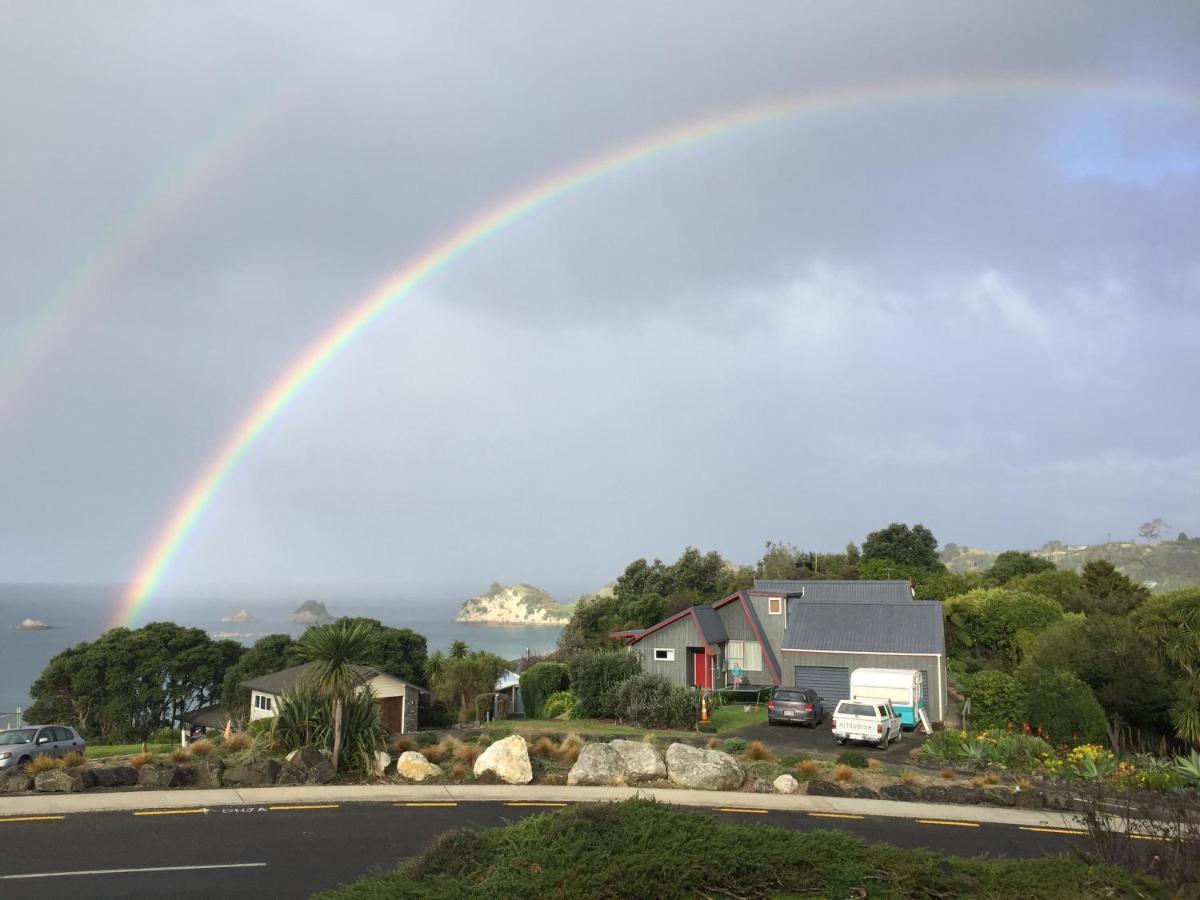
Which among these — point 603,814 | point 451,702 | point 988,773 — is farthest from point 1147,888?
point 451,702

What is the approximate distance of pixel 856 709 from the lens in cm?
3108

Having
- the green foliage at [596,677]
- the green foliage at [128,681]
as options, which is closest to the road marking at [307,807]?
the green foliage at [596,677]

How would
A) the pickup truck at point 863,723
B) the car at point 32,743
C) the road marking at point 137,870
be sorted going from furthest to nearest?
the pickup truck at point 863,723, the car at point 32,743, the road marking at point 137,870

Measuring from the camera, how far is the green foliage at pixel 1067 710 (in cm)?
2770

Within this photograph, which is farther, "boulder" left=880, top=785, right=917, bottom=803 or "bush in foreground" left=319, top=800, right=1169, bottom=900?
"boulder" left=880, top=785, right=917, bottom=803

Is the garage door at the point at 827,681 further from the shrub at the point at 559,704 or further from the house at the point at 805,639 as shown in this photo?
the shrub at the point at 559,704

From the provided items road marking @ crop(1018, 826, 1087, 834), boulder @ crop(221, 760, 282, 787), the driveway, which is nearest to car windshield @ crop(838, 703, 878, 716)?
the driveway

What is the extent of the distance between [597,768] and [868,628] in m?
25.1

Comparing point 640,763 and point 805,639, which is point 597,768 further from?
point 805,639

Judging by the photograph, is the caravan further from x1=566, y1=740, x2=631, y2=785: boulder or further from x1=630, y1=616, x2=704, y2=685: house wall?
x1=566, y1=740, x2=631, y2=785: boulder

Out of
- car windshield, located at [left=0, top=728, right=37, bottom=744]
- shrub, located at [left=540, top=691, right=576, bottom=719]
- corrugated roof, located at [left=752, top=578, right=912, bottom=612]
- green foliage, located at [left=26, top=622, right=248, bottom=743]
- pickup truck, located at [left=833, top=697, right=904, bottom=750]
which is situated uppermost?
corrugated roof, located at [left=752, top=578, right=912, bottom=612]

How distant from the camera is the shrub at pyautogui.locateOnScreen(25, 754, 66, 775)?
17.7 meters

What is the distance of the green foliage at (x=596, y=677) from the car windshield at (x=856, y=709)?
11429 mm

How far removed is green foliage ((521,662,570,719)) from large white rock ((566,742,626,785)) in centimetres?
3036
